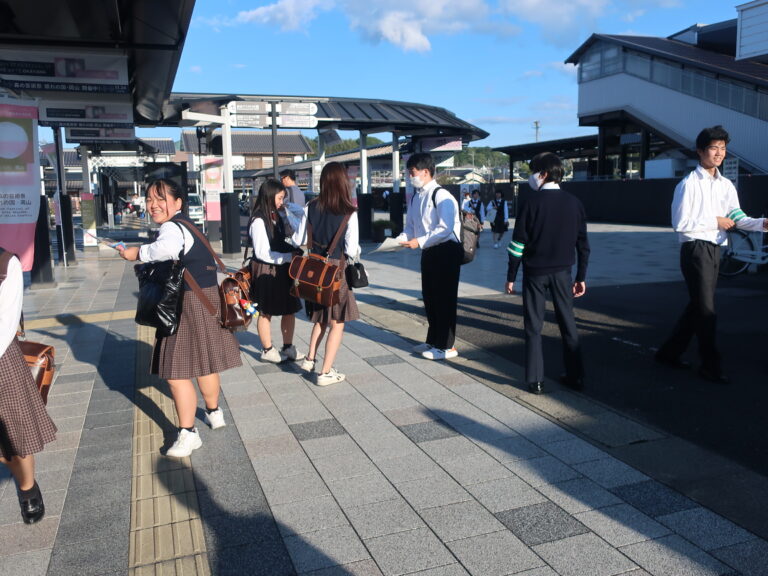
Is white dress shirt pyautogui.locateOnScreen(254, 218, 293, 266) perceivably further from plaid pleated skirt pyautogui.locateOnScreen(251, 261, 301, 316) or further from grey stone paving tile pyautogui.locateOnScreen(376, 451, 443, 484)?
grey stone paving tile pyautogui.locateOnScreen(376, 451, 443, 484)

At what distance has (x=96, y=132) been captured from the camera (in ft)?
56.8

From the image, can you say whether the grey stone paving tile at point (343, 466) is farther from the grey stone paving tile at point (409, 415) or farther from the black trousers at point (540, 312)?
the black trousers at point (540, 312)

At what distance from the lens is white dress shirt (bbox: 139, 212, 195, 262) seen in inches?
151

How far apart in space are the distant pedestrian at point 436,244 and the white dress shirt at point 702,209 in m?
1.82

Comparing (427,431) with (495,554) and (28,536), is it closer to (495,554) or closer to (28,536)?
(495,554)

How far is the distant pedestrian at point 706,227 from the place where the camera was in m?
5.09

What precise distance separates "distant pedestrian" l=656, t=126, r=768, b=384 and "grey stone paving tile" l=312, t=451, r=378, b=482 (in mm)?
2978

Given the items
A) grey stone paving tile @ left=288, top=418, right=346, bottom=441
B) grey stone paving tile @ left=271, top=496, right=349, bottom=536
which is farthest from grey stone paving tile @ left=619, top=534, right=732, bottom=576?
grey stone paving tile @ left=288, top=418, right=346, bottom=441

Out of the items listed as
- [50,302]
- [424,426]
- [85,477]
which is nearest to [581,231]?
[424,426]

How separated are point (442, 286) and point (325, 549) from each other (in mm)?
3345

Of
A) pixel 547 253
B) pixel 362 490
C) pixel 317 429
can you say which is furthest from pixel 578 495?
pixel 547 253

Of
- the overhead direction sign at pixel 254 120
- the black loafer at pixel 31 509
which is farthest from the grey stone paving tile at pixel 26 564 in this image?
the overhead direction sign at pixel 254 120

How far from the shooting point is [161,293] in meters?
3.83

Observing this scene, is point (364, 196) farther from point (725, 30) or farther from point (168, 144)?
point (168, 144)
